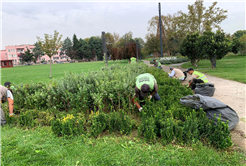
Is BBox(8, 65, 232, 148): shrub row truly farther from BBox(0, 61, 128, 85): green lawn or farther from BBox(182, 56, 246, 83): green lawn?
BBox(182, 56, 246, 83): green lawn

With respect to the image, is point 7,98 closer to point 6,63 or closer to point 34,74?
point 34,74

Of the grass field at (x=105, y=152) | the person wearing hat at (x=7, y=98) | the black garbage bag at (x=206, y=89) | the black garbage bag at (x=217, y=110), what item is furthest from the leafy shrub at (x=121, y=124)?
the black garbage bag at (x=206, y=89)

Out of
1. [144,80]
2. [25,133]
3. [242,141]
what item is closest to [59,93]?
[25,133]

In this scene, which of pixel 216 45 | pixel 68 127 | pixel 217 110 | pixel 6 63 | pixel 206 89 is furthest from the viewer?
pixel 6 63

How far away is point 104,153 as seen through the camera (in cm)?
261

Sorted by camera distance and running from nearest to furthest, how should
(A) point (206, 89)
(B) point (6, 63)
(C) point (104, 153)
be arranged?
(C) point (104, 153), (A) point (206, 89), (B) point (6, 63)

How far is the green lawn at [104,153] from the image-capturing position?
2377mm

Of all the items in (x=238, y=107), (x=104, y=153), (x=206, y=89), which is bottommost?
(x=104, y=153)

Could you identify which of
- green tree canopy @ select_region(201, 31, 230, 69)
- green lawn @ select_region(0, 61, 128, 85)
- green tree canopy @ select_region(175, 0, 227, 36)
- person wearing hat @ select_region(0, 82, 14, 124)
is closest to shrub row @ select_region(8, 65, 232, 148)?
person wearing hat @ select_region(0, 82, 14, 124)

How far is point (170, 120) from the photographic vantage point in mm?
2801

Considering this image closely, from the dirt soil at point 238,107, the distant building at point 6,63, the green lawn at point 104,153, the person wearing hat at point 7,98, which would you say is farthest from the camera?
the distant building at point 6,63

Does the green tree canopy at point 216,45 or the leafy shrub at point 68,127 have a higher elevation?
the green tree canopy at point 216,45

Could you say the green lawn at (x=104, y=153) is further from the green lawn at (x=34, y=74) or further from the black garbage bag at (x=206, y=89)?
the black garbage bag at (x=206, y=89)

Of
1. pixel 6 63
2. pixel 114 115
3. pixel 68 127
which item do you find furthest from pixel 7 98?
pixel 6 63
